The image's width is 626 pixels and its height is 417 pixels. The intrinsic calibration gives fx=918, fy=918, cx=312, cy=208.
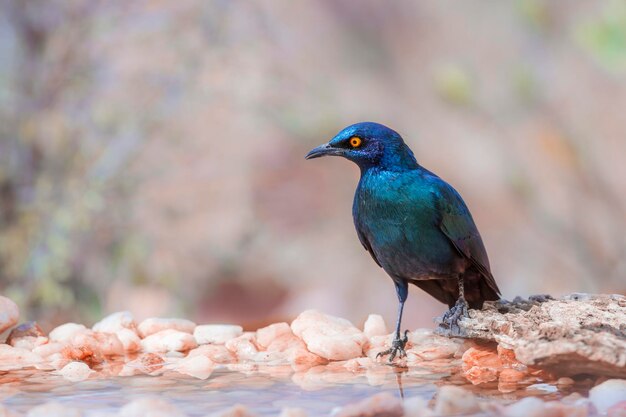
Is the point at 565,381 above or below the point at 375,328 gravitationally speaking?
below

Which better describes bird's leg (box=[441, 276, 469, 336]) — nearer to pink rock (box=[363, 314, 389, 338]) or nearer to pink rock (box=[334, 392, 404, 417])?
pink rock (box=[363, 314, 389, 338])

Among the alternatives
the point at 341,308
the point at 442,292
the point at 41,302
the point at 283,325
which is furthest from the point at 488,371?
the point at 341,308

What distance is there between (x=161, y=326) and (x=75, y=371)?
70 centimetres

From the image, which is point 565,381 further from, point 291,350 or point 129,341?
point 129,341

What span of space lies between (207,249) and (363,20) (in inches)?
155

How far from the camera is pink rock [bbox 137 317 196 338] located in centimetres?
355

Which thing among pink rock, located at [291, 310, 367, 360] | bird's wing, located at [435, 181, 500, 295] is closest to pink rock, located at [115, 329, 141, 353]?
pink rock, located at [291, 310, 367, 360]

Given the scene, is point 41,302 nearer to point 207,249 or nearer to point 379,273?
point 207,249

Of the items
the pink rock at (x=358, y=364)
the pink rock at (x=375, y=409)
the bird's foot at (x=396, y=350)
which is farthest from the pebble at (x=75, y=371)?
the pink rock at (x=375, y=409)

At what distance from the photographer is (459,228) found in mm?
3104

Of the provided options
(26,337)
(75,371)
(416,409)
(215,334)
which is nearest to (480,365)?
(416,409)

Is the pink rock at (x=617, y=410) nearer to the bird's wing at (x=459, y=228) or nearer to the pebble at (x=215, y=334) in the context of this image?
the bird's wing at (x=459, y=228)

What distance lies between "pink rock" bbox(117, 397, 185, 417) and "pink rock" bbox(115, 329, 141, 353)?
3.61 ft

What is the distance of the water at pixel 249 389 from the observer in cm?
238
